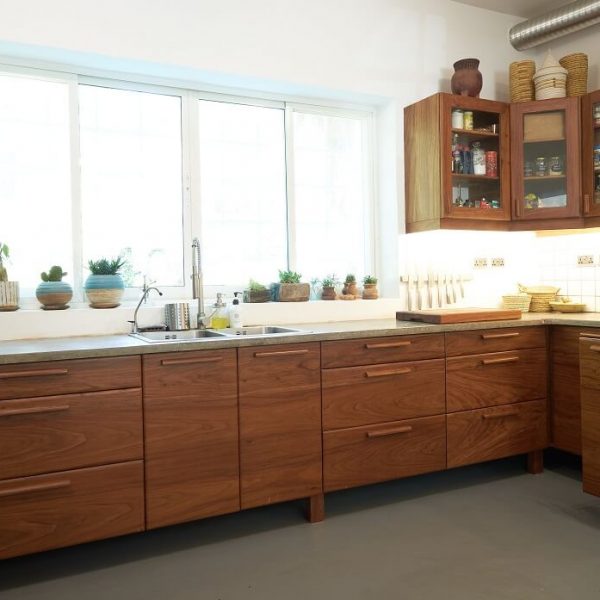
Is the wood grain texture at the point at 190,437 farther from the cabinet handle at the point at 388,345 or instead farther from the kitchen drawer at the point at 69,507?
the cabinet handle at the point at 388,345

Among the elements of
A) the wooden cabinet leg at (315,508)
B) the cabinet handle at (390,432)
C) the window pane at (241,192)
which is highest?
the window pane at (241,192)

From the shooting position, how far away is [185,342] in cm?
228

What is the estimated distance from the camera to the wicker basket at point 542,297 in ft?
12.1

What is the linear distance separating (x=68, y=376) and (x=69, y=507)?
0.46 meters

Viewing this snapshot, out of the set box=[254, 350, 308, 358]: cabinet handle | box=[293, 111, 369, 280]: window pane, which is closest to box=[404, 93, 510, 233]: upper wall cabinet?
box=[293, 111, 369, 280]: window pane

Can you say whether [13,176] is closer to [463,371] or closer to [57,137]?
[57,137]

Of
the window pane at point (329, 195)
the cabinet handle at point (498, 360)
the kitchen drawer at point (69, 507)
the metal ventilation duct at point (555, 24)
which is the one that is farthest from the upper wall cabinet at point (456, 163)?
the kitchen drawer at point (69, 507)

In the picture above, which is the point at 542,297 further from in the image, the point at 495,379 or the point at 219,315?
the point at 219,315

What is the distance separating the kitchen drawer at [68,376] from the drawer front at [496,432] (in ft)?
5.11

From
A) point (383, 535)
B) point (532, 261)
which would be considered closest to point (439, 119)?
point (532, 261)

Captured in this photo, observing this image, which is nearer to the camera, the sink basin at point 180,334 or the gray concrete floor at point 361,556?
the gray concrete floor at point 361,556

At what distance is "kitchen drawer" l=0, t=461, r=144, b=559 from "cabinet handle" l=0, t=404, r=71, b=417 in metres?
0.22

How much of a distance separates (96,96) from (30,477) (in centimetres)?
190

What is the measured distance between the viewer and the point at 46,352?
205 centimetres
